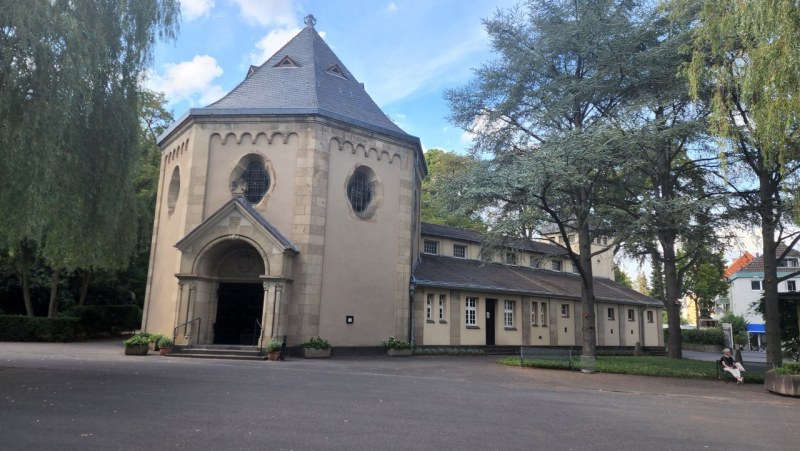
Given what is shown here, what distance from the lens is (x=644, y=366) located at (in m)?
16.5

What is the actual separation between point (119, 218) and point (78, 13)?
429 centimetres

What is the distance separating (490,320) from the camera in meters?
25.4

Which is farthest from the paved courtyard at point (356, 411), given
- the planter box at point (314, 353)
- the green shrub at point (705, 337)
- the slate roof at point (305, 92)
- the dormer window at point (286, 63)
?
the green shrub at point (705, 337)

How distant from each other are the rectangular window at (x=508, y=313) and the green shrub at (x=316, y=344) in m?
11.2

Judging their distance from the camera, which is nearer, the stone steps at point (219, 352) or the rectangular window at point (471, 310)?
the stone steps at point (219, 352)

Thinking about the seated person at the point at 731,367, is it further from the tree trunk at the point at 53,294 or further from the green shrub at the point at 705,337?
the green shrub at the point at 705,337

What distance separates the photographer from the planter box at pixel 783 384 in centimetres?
1208

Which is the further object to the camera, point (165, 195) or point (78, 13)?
point (165, 195)

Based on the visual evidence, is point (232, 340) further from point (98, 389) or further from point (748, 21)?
point (748, 21)

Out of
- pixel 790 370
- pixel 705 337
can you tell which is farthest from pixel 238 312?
pixel 705 337

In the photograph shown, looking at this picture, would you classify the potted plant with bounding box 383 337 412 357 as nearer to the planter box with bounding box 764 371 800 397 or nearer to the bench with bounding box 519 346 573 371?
the bench with bounding box 519 346 573 371

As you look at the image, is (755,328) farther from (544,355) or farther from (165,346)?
(165,346)

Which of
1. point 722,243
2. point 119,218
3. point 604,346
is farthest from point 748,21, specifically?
point 604,346

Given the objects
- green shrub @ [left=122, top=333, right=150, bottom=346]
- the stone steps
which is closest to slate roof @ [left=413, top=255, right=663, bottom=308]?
the stone steps
